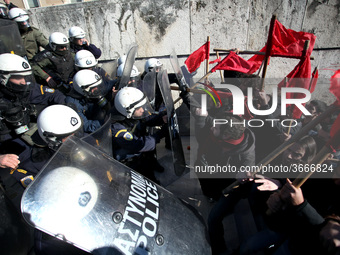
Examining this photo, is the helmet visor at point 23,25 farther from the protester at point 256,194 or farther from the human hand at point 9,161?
the protester at point 256,194

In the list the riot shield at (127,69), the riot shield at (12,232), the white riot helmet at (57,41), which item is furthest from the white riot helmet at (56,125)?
the white riot helmet at (57,41)

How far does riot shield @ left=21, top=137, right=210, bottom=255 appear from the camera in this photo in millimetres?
1159

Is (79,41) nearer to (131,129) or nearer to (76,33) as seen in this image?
(76,33)

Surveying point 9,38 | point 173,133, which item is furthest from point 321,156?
point 9,38

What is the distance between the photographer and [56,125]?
6.78 ft

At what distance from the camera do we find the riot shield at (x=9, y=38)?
162 inches

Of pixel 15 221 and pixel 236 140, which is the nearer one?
pixel 15 221

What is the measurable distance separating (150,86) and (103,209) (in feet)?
9.05

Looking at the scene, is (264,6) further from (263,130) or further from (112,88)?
(112,88)

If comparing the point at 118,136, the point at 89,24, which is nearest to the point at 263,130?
the point at 118,136

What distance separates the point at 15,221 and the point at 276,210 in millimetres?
2441

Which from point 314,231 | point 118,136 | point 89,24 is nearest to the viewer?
point 314,231

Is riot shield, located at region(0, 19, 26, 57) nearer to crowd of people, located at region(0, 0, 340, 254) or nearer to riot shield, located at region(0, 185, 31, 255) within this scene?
crowd of people, located at region(0, 0, 340, 254)

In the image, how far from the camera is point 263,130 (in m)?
2.96
